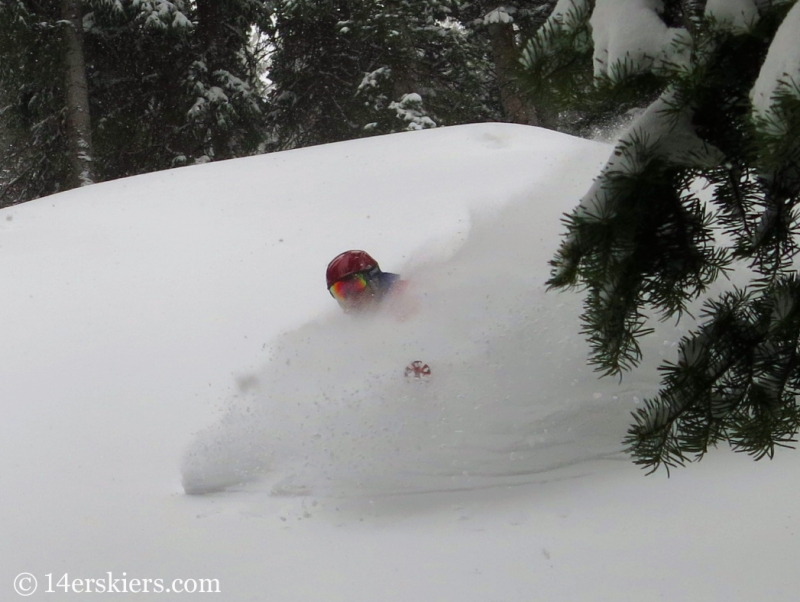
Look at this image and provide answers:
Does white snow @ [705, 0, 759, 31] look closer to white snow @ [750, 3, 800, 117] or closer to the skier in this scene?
white snow @ [750, 3, 800, 117]

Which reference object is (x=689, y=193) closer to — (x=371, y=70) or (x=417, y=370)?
(x=417, y=370)

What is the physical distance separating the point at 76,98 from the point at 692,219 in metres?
15.8

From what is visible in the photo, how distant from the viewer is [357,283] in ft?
18.5

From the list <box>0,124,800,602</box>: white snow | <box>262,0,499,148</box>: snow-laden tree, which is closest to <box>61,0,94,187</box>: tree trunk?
<box>262,0,499,148</box>: snow-laden tree

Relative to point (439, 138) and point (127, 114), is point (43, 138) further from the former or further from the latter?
point (439, 138)

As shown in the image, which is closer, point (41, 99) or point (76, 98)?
point (76, 98)

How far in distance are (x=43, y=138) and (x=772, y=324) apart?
18.3 meters

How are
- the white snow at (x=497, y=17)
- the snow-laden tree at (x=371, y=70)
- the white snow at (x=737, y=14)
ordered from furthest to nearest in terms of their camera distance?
the snow-laden tree at (x=371, y=70)
the white snow at (x=497, y=17)
the white snow at (x=737, y=14)

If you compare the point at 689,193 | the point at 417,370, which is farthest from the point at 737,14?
the point at 417,370

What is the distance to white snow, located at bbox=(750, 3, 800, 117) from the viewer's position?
1.67 meters

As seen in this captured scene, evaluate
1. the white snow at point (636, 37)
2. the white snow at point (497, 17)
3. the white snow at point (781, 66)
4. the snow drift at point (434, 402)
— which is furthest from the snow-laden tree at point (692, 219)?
the white snow at point (497, 17)

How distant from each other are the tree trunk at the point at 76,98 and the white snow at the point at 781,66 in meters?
15.4

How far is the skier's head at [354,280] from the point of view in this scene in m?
5.64

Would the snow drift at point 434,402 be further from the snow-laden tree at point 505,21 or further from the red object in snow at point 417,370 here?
the snow-laden tree at point 505,21
